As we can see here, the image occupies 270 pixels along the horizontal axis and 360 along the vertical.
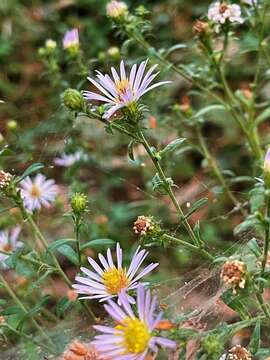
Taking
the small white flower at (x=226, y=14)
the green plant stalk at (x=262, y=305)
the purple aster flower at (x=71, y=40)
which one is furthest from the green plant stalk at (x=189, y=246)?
the purple aster flower at (x=71, y=40)

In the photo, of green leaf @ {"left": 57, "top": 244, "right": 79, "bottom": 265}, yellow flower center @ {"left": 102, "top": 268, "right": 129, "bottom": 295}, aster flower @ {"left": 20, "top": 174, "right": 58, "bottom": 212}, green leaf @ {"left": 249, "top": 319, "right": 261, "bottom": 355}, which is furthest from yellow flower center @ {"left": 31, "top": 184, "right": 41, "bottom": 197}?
green leaf @ {"left": 249, "top": 319, "right": 261, "bottom": 355}

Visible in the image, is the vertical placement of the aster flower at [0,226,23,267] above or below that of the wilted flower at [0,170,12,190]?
below

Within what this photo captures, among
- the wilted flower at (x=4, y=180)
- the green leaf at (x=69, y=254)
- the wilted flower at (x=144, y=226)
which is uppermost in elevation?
the wilted flower at (x=4, y=180)

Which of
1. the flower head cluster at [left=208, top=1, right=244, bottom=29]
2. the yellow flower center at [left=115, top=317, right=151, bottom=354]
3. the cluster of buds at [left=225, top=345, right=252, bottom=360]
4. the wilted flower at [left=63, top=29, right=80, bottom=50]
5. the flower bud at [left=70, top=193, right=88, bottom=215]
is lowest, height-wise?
the cluster of buds at [left=225, top=345, right=252, bottom=360]

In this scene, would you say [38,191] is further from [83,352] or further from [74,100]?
[83,352]

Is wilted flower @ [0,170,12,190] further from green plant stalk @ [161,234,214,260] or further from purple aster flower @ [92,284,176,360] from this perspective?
purple aster flower @ [92,284,176,360]

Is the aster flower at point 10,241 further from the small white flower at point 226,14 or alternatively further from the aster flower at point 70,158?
the small white flower at point 226,14

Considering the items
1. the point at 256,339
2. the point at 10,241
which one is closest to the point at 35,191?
the point at 10,241

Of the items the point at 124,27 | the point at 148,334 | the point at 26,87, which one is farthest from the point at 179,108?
the point at 26,87
